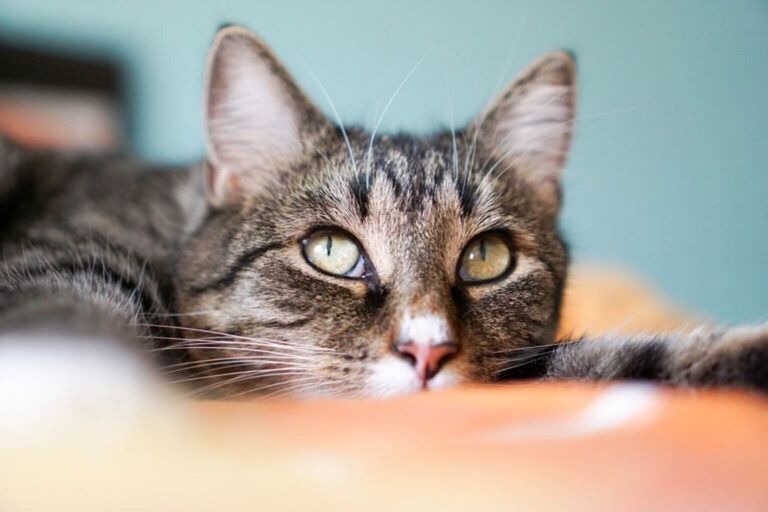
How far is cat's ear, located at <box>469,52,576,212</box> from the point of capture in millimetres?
1054

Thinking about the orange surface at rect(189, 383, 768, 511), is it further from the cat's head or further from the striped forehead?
the striped forehead

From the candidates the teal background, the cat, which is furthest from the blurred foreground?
the teal background

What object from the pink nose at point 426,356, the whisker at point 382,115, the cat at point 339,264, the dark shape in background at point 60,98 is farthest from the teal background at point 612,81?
the pink nose at point 426,356

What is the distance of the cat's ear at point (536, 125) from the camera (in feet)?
3.46

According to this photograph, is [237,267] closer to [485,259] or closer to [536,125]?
[485,259]

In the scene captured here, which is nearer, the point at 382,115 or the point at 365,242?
the point at 365,242

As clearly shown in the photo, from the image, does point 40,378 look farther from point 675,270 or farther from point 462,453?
point 675,270

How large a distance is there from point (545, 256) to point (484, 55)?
42cm

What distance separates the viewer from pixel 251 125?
41.4 inches

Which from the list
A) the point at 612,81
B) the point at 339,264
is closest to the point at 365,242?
the point at 339,264

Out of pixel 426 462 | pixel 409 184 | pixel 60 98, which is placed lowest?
pixel 426 462

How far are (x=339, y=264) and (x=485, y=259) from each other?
0.72 ft

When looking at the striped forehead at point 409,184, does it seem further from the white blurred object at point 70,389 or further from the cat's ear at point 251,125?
the white blurred object at point 70,389

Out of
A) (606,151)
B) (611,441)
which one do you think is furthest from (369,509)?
(606,151)
